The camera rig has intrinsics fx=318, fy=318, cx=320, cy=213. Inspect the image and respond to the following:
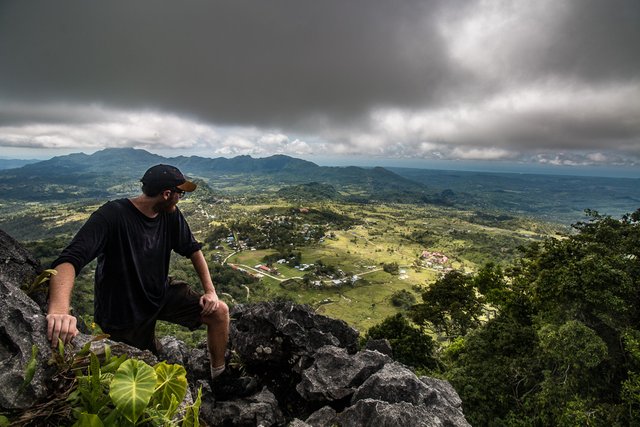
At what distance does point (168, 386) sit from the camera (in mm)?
2322

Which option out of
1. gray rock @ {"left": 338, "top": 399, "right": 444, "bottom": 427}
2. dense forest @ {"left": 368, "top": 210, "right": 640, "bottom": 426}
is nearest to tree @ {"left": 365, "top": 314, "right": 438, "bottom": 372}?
dense forest @ {"left": 368, "top": 210, "right": 640, "bottom": 426}

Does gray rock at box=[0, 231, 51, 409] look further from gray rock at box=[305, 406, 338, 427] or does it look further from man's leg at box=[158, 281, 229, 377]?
gray rock at box=[305, 406, 338, 427]

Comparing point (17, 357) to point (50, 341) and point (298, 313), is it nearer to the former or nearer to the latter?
point (50, 341)

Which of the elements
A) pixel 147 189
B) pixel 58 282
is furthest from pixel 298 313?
pixel 58 282

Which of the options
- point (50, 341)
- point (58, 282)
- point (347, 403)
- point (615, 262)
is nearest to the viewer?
point (50, 341)

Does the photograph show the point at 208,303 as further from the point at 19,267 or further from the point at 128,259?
the point at 19,267

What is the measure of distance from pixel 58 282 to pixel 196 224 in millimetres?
184675

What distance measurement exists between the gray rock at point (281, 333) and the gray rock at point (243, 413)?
173 cm

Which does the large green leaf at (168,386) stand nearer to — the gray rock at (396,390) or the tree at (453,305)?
the gray rock at (396,390)

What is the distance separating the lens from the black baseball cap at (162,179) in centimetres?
461

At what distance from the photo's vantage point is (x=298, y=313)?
9656 mm

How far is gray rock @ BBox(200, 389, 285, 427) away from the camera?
18.8 feet

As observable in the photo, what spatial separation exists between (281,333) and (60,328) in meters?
6.33

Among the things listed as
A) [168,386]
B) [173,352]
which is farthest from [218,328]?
[168,386]
